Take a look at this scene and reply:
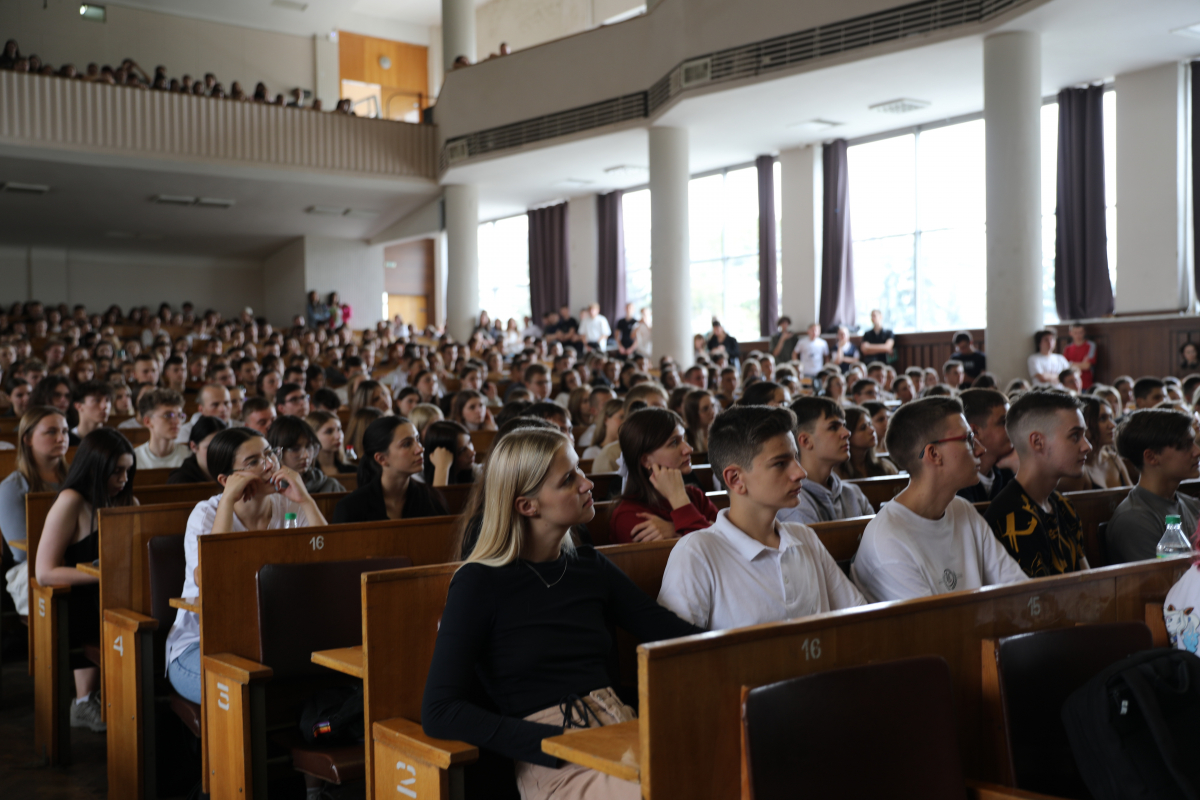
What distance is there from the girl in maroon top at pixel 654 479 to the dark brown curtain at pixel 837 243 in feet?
33.7

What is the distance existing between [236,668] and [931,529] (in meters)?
1.70

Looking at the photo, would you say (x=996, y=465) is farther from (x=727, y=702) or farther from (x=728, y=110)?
(x=728, y=110)

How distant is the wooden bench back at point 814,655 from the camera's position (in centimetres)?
145

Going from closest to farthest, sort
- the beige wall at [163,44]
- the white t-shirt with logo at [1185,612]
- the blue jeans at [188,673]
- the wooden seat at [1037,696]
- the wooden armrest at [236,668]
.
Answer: the wooden seat at [1037,696]
the white t-shirt with logo at [1185,612]
the wooden armrest at [236,668]
the blue jeans at [188,673]
the beige wall at [163,44]

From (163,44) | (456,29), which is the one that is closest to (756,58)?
(456,29)

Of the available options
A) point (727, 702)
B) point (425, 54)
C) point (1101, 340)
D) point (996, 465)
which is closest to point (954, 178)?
point (1101, 340)

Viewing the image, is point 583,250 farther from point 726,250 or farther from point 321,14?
point 321,14

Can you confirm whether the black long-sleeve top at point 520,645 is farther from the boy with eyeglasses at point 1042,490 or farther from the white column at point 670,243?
the white column at point 670,243

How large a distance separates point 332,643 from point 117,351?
397 inches

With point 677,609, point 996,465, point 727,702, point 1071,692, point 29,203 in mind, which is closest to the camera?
point 727,702

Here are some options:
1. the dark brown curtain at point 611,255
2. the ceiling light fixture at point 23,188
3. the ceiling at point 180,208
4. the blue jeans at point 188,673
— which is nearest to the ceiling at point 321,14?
the ceiling at point 180,208

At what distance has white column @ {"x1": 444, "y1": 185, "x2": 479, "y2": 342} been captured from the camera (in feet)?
45.1

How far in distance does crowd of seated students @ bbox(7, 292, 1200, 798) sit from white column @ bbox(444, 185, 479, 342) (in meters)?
8.52

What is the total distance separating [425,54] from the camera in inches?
712
